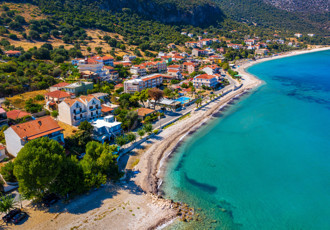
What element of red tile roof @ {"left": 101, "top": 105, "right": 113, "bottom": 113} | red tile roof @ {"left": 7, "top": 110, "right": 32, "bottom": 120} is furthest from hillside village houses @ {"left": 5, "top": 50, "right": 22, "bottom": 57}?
red tile roof @ {"left": 101, "top": 105, "right": 113, "bottom": 113}

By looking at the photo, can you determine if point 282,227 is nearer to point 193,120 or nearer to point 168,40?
point 193,120

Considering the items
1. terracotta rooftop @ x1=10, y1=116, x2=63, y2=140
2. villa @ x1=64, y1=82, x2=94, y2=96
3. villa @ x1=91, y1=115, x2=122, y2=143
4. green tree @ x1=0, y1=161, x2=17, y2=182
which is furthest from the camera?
villa @ x1=64, y1=82, x2=94, y2=96

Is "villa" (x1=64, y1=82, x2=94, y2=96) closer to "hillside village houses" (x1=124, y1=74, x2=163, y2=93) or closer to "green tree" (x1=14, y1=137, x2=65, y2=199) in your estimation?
"hillside village houses" (x1=124, y1=74, x2=163, y2=93)

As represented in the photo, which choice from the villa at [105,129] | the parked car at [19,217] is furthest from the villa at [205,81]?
the parked car at [19,217]

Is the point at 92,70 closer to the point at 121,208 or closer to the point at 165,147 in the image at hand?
the point at 165,147

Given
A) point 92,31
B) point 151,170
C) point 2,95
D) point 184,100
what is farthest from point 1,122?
point 92,31

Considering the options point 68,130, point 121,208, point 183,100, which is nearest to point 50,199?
point 121,208
